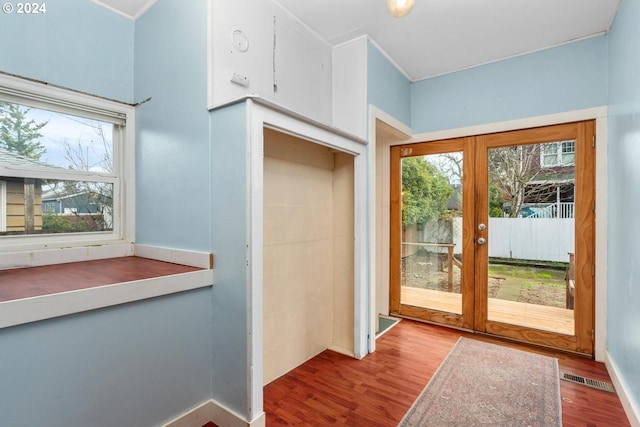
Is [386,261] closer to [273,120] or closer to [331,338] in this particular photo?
[331,338]

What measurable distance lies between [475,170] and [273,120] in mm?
2338

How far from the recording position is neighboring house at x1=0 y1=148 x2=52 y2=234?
6.54 feet

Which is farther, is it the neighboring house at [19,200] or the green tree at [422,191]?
the green tree at [422,191]

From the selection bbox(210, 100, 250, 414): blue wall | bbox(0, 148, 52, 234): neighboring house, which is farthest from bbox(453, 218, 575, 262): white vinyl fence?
bbox(0, 148, 52, 234): neighboring house

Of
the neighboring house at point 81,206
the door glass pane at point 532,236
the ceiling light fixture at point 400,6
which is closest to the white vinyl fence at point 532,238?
the door glass pane at point 532,236

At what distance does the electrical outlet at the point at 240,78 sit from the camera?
197 cm

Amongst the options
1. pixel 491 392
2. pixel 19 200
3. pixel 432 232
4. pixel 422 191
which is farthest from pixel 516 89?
pixel 19 200

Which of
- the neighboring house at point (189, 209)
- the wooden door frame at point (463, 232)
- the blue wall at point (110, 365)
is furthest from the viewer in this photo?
the wooden door frame at point (463, 232)

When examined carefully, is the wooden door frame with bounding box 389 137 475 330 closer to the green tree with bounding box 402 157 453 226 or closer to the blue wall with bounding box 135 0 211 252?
the green tree with bounding box 402 157 453 226

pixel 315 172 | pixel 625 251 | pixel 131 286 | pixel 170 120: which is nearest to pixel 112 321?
pixel 131 286

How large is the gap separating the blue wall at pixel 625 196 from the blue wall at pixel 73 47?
3475 millimetres

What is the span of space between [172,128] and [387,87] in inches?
80.6

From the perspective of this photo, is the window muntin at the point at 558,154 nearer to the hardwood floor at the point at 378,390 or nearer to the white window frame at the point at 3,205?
the hardwood floor at the point at 378,390

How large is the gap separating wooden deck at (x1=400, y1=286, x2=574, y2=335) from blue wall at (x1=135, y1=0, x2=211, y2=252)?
2595 mm
